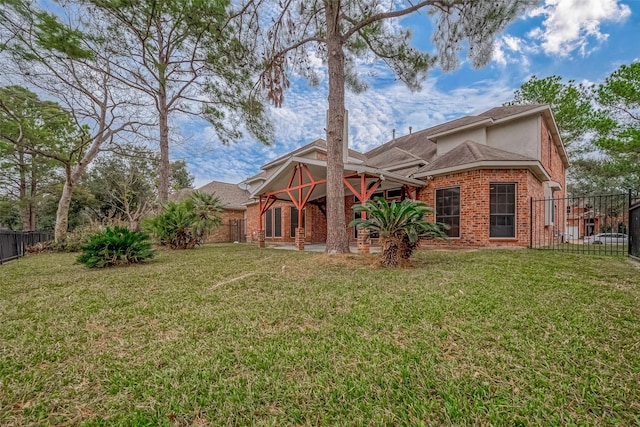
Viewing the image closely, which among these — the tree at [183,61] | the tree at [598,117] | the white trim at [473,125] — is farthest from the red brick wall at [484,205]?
the tree at [598,117]

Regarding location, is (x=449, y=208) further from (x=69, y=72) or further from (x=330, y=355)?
(x=69, y=72)

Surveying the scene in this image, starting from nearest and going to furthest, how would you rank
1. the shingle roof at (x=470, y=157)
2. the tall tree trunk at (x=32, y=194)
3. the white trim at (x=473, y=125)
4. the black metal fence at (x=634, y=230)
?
the black metal fence at (x=634, y=230)
the shingle roof at (x=470, y=157)
the white trim at (x=473, y=125)
the tall tree trunk at (x=32, y=194)

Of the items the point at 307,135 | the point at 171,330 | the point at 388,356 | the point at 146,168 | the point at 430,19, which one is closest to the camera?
the point at 388,356

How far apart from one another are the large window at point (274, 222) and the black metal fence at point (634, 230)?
44.4 feet

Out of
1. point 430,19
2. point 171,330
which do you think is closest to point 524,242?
point 430,19

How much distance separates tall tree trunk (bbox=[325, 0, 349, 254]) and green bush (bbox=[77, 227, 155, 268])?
517 centimetres

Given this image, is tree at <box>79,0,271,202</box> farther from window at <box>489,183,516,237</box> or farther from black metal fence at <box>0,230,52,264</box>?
window at <box>489,183,516,237</box>

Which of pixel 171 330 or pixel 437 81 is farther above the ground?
pixel 437 81

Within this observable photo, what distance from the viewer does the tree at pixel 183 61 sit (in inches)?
371

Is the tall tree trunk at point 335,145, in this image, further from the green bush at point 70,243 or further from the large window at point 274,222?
the green bush at point 70,243

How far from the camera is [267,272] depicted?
18.6ft

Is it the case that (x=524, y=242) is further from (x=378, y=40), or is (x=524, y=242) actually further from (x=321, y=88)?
(x=321, y=88)

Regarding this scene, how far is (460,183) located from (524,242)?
9.17 ft

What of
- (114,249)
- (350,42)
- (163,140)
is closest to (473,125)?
(350,42)
